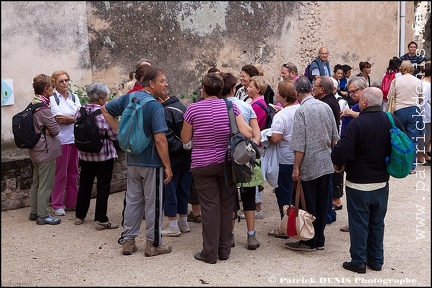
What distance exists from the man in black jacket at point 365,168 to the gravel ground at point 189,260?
1.11ft

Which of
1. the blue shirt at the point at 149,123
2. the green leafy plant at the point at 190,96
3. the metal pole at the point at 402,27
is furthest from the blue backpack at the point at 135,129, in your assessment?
the metal pole at the point at 402,27

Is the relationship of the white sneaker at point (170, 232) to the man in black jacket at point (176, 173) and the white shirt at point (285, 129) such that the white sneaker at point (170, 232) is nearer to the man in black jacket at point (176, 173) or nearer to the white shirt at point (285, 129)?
the man in black jacket at point (176, 173)

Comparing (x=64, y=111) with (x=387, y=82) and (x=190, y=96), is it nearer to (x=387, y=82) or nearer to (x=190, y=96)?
(x=190, y=96)

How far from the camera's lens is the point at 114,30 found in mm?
9172

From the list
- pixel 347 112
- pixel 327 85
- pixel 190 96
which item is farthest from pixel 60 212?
pixel 190 96

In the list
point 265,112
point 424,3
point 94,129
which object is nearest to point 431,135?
point 265,112

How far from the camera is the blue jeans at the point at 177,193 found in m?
5.88

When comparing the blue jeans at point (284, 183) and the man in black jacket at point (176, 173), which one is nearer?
the man in black jacket at point (176, 173)

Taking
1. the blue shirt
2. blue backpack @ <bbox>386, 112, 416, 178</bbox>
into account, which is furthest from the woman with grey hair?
blue backpack @ <bbox>386, 112, 416, 178</bbox>

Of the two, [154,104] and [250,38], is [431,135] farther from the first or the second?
[154,104]

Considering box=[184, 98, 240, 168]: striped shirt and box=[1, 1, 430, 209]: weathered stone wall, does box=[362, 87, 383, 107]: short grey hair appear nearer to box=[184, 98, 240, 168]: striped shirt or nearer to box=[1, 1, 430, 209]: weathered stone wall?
box=[184, 98, 240, 168]: striped shirt

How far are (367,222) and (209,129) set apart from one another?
1.51 m

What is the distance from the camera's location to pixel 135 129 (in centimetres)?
508

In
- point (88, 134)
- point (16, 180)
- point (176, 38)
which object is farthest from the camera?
point (176, 38)
